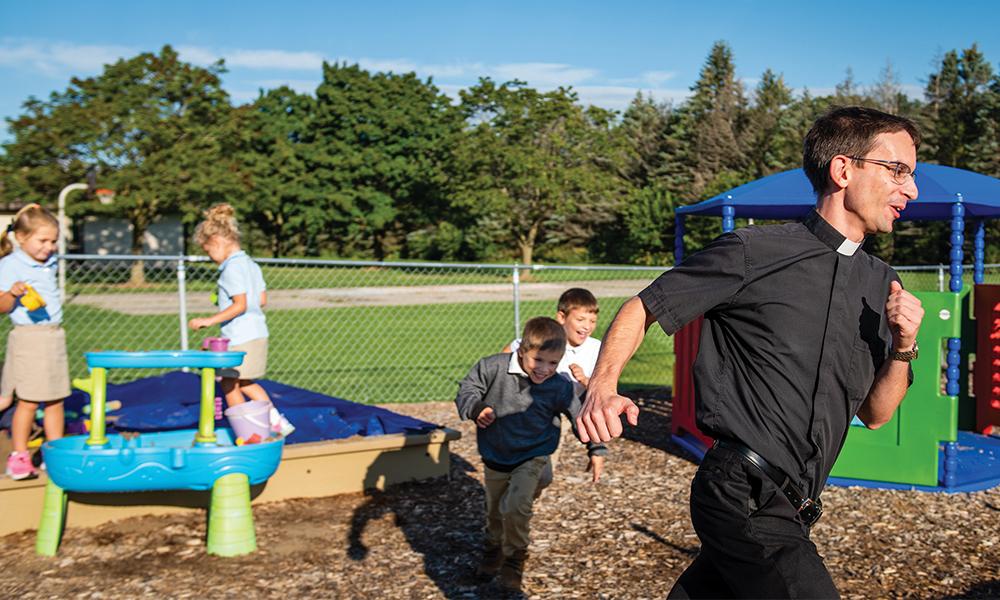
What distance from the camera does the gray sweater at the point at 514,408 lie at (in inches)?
191

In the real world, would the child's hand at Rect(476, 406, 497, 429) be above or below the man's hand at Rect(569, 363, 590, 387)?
below

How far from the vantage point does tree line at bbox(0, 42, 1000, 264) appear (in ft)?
102

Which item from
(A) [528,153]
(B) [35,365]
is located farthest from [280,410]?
(A) [528,153]

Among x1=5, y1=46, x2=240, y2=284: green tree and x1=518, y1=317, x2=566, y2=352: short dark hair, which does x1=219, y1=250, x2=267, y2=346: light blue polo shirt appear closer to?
x1=518, y1=317, x2=566, y2=352: short dark hair

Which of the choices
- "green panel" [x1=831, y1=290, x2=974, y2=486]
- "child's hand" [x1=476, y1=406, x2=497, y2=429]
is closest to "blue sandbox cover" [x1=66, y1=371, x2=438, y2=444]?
"child's hand" [x1=476, y1=406, x2=497, y2=429]

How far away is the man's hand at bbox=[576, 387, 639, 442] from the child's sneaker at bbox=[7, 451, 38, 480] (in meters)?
4.60

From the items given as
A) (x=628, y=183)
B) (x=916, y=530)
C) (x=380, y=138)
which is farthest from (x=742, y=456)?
(x=380, y=138)

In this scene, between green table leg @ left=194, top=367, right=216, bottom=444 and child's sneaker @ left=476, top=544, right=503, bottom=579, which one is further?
green table leg @ left=194, top=367, right=216, bottom=444

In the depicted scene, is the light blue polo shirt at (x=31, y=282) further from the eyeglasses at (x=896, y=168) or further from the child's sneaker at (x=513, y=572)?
the eyeglasses at (x=896, y=168)

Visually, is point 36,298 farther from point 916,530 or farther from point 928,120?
point 928,120

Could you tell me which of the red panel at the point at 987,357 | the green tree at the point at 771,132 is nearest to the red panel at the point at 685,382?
the red panel at the point at 987,357

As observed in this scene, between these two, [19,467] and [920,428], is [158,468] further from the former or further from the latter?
[920,428]

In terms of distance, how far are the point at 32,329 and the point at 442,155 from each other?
42972mm

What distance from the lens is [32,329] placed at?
606 cm
